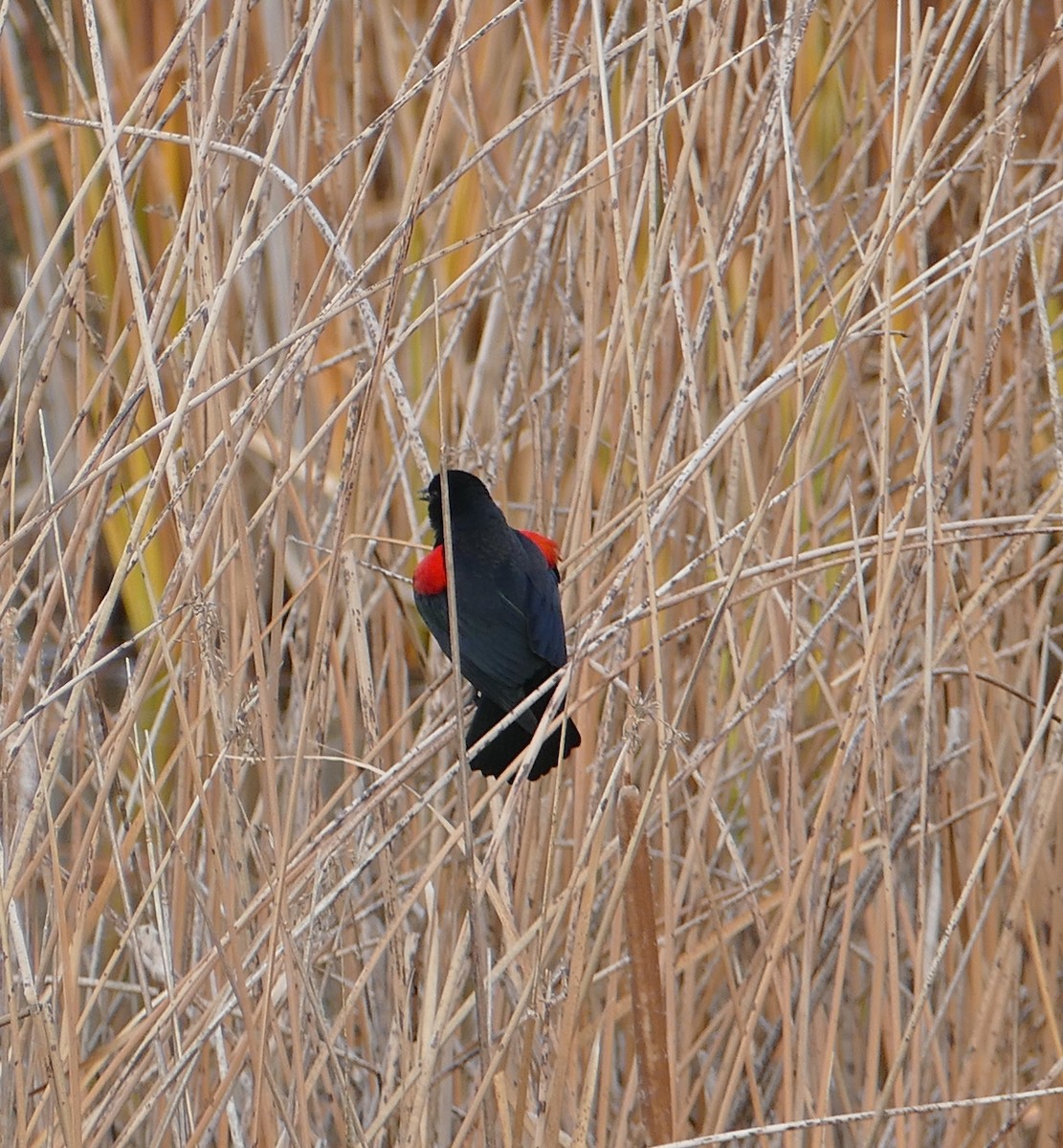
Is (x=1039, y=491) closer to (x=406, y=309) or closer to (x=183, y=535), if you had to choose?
(x=406, y=309)

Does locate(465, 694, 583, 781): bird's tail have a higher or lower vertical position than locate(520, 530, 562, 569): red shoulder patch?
lower

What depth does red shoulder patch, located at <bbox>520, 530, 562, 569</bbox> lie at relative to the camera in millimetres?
1464

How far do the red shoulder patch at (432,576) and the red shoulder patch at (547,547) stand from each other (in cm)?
10

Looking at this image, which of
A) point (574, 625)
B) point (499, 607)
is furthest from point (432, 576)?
point (574, 625)

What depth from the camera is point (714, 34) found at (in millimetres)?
1149

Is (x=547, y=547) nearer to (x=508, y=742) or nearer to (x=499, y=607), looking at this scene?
(x=499, y=607)

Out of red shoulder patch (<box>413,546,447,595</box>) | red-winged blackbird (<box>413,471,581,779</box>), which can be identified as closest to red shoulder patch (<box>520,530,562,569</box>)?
red-winged blackbird (<box>413,471,581,779</box>)

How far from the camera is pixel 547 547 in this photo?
4.86 feet

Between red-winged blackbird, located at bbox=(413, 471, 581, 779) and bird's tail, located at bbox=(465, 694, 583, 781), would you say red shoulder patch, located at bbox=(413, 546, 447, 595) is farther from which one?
bird's tail, located at bbox=(465, 694, 583, 781)

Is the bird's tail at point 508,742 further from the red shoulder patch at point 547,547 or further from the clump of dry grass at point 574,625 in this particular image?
the red shoulder patch at point 547,547

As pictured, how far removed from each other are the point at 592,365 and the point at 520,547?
270 mm

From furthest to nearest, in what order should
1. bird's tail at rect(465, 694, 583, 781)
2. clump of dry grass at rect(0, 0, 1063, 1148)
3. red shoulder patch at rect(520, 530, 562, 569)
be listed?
1. red shoulder patch at rect(520, 530, 562, 569)
2. bird's tail at rect(465, 694, 583, 781)
3. clump of dry grass at rect(0, 0, 1063, 1148)

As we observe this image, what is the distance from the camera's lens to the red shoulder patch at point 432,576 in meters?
1.47

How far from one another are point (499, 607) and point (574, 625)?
0.35ft
